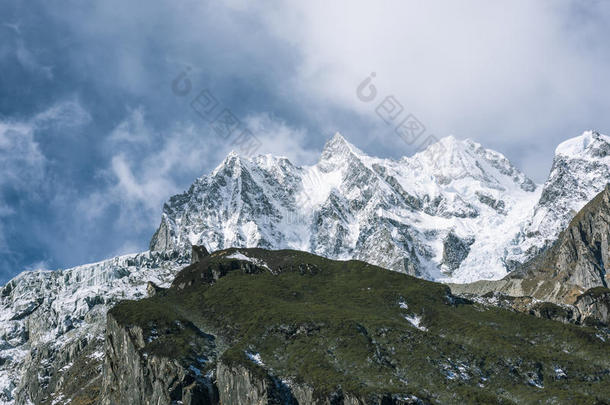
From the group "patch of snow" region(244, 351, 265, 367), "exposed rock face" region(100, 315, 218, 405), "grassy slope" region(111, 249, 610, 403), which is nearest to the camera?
"grassy slope" region(111, 249, 610, 403)

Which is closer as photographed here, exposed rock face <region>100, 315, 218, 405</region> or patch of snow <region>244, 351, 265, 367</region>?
exposed rock face <region>100, 315, 218, 405</region>

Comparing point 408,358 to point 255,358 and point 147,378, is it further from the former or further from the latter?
point 147,378

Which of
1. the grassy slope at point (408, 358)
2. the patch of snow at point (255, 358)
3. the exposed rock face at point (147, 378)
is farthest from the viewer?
the patch of snow at point (255, 358)

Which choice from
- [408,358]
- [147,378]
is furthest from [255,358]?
[408,358]

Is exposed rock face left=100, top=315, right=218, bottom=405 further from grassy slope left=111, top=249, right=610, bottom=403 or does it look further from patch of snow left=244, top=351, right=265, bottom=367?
patch of snow left=244, top=351, right=265, bottom=367

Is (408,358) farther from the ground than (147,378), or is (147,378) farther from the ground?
(147,378)

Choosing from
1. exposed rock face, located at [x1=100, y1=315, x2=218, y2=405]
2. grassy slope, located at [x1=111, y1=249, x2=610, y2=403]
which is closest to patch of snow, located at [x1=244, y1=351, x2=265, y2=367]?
grassy slope, located at [x1=111, y1=249, x2=610, y2=403]

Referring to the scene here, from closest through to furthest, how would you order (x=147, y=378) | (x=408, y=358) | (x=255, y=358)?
(x=147, y=378)
(x=408, y=358)
(x=255, y=358)

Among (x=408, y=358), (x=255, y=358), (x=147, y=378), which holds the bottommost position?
(x=408, y=358)

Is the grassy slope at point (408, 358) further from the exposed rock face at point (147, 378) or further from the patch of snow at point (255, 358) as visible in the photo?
the exposed rock face at point (147, 378)

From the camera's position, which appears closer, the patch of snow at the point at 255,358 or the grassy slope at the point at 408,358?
the grassy slope at the point at 408,358

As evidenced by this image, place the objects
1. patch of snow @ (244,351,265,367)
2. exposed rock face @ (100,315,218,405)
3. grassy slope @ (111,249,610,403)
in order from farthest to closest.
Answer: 1. patch of snow @ (244,351,265,367)
2. exposed rock face @ (100,315,218,405)
3. grassy slope @ (111,249,610,403)

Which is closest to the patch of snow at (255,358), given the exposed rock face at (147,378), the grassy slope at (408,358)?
the grassy slope at (408,358)

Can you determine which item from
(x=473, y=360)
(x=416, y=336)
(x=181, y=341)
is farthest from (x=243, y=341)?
(x=473, y=360)
